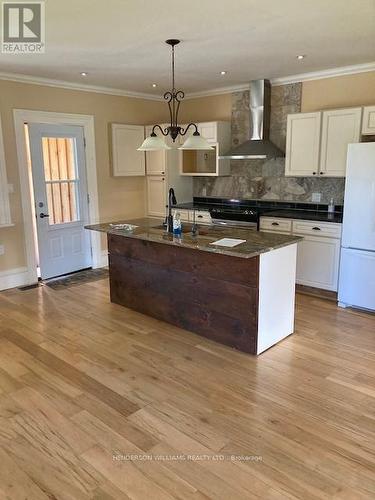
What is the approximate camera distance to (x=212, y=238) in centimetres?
348

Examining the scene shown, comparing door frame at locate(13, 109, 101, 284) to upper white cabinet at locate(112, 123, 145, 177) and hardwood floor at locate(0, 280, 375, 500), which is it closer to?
upper white cabinet at locate(112, 123, 145, 177)

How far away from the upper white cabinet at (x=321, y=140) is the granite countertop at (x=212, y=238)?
1.52 m

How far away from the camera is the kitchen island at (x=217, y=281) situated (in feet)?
10.4

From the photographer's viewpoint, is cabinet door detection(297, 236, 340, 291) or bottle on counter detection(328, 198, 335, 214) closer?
cabinet door detection(297, 236, 340, 291)

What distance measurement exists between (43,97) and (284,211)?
3.45 meters

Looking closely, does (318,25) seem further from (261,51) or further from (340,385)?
(340,385)

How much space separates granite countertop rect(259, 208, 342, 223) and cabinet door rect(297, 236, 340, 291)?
0.23 meters

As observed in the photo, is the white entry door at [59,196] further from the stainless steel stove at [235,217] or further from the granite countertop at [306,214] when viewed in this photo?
the granite countertop at [306,214]

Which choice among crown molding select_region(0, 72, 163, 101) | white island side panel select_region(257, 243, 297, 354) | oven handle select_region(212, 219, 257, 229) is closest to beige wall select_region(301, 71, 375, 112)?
oven handle select_region(212, 219, 257, 229)

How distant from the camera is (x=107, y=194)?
5.96 meters

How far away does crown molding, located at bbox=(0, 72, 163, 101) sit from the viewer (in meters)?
4.68

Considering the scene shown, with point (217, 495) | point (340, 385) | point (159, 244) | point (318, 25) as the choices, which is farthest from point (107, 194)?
point (217, 495)

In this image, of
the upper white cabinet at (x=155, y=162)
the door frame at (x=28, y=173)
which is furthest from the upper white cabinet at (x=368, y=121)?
the door frame at (x=28, y=173)

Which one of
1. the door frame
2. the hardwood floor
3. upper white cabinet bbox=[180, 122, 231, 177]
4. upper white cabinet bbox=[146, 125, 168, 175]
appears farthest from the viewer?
upper white cabinet bbox=[146, 125, 168, 175]
